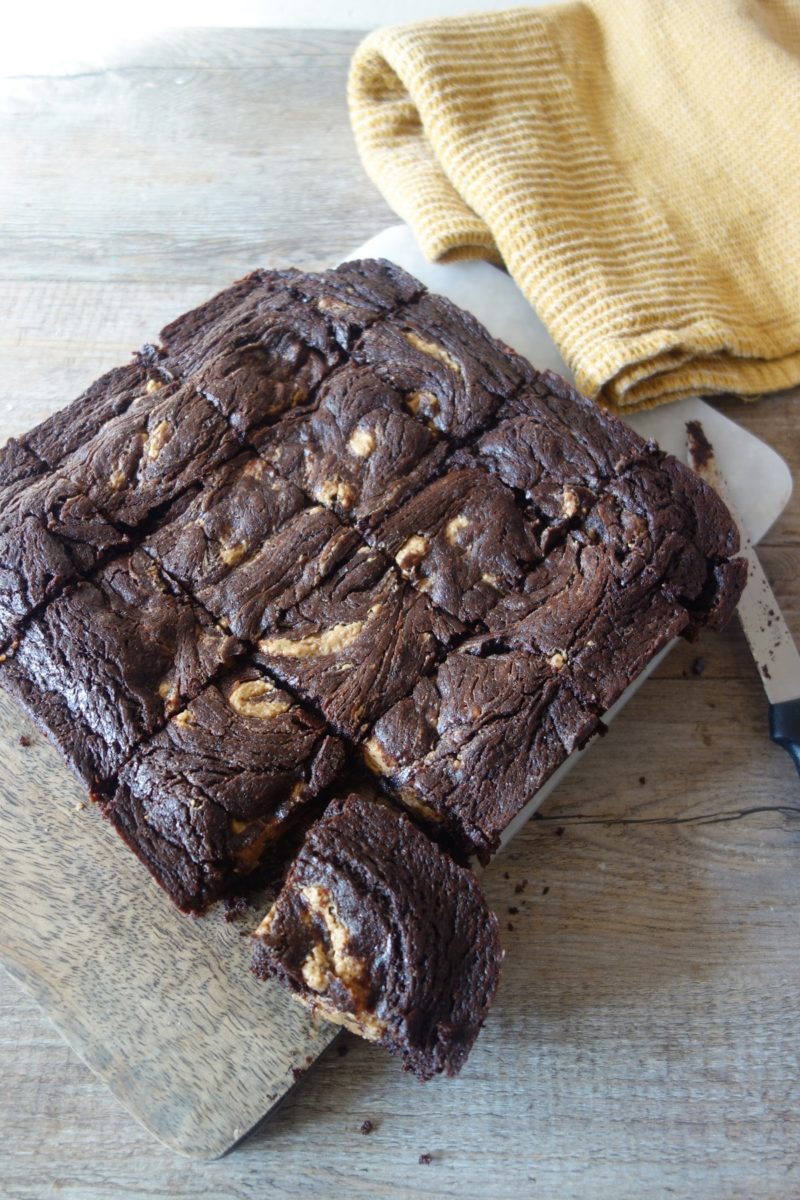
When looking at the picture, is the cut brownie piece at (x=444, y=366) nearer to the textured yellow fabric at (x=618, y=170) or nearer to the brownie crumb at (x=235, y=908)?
the textured yellow fabric at (x=618, y=170)

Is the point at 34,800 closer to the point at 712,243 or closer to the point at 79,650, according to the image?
the point at 79,650

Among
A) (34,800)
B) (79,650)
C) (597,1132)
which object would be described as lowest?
(597,1132)

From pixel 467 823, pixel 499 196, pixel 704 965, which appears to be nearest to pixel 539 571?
pixel 467 823

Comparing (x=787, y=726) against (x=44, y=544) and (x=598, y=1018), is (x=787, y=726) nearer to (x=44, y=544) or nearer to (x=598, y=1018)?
(x=598, y=1018)

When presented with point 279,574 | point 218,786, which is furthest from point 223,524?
point 218,786

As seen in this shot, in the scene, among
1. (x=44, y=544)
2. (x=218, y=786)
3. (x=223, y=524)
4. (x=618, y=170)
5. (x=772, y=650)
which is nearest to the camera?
(x=218, y=786)

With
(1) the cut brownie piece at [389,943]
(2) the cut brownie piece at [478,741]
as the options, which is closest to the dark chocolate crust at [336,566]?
(2) the cut brownie piece at [478,741]
